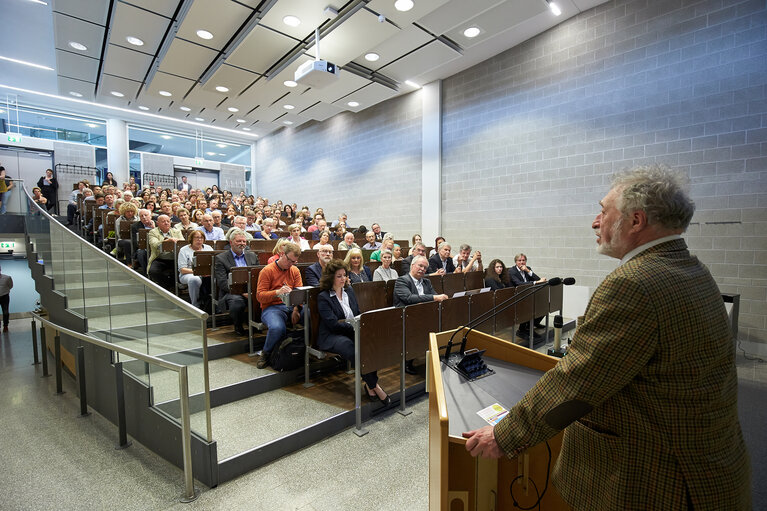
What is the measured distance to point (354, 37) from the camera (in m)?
5.53

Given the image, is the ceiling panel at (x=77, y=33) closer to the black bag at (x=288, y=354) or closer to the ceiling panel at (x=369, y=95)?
the ceiling panel at (x=369, y=95)

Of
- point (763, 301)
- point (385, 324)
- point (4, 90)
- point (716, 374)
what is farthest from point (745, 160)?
point (4, 90)

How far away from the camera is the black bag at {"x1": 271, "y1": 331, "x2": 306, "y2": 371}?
3165mm

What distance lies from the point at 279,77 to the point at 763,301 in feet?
26.9

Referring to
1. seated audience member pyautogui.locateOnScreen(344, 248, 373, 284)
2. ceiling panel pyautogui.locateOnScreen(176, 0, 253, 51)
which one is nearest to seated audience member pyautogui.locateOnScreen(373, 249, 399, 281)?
seated audience member pyautogui.locateOnScreen(344, 248, 373, 284)

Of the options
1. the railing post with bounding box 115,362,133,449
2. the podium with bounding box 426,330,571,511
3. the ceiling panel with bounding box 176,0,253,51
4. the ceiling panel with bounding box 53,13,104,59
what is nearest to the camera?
the podium with bounding box 426,330,571,511

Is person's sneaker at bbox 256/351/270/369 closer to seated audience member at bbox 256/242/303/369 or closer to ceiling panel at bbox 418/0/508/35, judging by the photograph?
seated audience member at bbox 256/242/303/369

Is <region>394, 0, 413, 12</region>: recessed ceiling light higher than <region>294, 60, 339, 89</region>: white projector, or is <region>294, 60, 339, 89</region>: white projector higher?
<region>394, 0, 413, 12</region>: recessed ceiling light

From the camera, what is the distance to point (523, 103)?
6.51 metres

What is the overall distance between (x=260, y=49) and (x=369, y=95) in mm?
2633

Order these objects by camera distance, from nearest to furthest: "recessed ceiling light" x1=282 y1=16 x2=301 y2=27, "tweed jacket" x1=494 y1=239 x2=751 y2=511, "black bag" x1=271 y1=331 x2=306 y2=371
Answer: "tweed jacket" x1=494 y1=239 x2=751 y2=511, "black bag" x1=271 y1=331 x2=306 y2=371, "recessed ceiling light" x1=282 y1=16 x2=301 y2=27

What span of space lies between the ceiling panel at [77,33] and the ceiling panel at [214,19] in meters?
1.52

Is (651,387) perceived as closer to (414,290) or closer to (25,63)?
(414,290)

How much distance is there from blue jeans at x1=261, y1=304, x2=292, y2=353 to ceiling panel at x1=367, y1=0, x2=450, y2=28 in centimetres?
407
